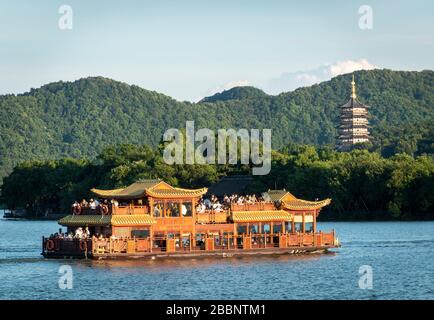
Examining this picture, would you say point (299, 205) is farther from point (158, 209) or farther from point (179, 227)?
point (158, 209)

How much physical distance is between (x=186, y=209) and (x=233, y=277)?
A: 724 cm

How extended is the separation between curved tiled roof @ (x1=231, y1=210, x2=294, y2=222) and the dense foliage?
3856cm

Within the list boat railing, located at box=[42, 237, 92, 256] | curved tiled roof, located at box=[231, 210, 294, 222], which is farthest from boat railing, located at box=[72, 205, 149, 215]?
curved tiled roof, located at box=[231, 210, 294, 222]

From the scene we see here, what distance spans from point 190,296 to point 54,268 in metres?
10.0

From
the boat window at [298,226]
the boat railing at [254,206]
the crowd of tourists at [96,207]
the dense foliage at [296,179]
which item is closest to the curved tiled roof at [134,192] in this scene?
the crowd of tourists at [96,207]

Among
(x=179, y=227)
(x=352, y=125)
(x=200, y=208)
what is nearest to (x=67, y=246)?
(x=179, y=227)

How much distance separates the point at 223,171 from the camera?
4203 inches

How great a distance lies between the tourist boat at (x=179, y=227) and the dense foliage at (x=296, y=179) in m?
37.8

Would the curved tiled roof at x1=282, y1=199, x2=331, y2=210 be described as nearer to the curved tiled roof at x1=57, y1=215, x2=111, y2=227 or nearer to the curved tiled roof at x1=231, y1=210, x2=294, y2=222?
the curved tiled roof at x1=231, y1=210, x2=294, y2=222

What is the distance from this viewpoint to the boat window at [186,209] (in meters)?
51.1

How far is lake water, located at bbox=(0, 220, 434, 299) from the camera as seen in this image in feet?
133
